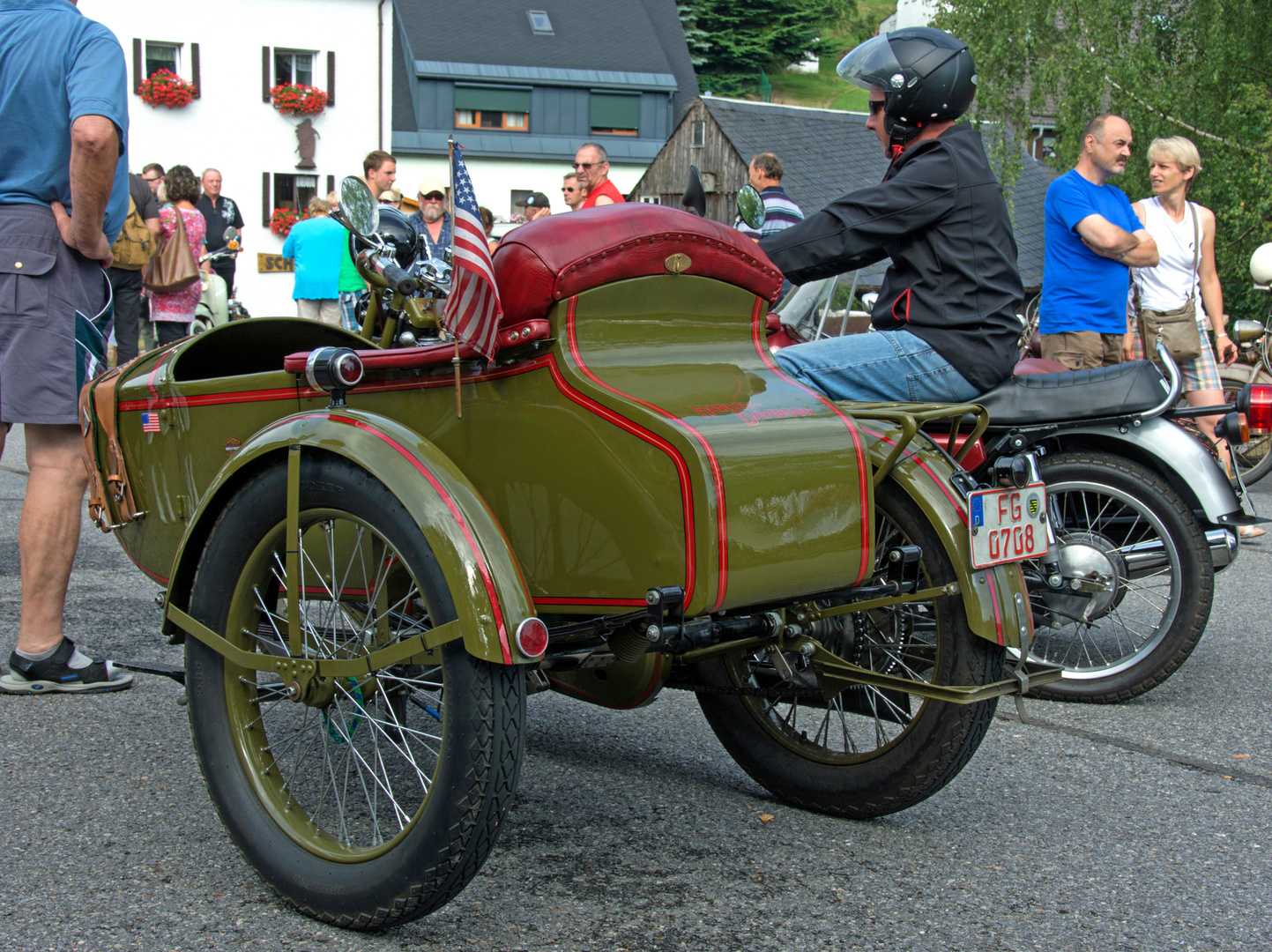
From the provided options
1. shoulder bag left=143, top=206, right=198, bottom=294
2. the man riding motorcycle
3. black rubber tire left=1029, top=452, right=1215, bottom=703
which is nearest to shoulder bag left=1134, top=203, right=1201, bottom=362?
black rubber tire left=1029, top=452, right=1215, bottom=703

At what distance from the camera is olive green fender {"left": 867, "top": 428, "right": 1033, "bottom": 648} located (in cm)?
293

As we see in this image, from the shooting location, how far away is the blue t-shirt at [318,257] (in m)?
10.3

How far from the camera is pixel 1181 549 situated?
433 cm

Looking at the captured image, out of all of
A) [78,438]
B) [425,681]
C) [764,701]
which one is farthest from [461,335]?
[78,438]

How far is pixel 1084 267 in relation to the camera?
19.1 feet

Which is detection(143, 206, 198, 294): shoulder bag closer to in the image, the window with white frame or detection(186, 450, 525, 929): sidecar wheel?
detection(186, 450, 525, 929): sidecar wheel

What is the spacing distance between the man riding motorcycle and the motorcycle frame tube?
0.81 m

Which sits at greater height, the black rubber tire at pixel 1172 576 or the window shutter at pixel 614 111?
the window shutter at pixel 614 111

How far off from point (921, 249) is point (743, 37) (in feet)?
256

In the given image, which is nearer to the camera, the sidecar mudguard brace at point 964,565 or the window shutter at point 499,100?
the sidecar mudguard brace at point 964,565

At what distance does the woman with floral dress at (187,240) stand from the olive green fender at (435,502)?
7.88m

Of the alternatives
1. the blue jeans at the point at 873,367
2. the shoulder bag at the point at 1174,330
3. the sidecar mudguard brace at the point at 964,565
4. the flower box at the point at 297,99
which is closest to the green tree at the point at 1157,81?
the shoulder bag at the point at 1174,330

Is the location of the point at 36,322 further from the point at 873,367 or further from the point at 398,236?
the point at 873,367

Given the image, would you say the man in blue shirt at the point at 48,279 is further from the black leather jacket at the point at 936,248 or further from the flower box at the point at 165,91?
→ the flower box at the point at 165,91
